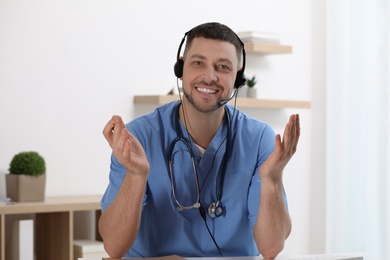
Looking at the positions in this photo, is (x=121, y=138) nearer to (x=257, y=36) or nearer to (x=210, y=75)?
(x=210, y=75)

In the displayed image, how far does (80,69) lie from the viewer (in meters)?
3.58

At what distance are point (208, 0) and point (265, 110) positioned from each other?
0.74 meters

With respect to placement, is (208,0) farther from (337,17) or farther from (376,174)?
(376,174)

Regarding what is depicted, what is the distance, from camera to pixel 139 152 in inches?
75.2

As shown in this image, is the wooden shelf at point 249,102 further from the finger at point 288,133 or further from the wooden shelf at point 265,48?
the finger at point 288,133

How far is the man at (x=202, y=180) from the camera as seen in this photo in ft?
6.64

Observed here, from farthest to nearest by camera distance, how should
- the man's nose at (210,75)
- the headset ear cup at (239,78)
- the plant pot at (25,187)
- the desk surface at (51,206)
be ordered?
the plant pot at (25,187), the desk surface at (51,206), the headset ear cup at (239,78), the man's nose at (210,75)

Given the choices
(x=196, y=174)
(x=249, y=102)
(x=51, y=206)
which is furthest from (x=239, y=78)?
(x=249, y=102)

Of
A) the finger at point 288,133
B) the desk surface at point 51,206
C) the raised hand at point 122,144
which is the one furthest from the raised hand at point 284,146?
the desk surface at point 51,206

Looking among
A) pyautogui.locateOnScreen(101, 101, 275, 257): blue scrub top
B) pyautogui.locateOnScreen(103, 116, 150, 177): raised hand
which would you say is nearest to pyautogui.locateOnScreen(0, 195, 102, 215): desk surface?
pyautogui.locateOnScreen(101, 101, 275, 257): blue scrub top

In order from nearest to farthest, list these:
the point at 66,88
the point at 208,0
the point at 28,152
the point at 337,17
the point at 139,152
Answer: the point at 139,152 < the point at 28,152 < the point at 66,88 < the point at 208,0 < the point at 337,17

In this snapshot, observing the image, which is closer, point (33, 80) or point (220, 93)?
point (220, 93)

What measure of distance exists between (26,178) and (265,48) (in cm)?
157

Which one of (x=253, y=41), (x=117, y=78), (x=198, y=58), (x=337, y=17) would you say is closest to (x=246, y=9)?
(x=253, y=41)
